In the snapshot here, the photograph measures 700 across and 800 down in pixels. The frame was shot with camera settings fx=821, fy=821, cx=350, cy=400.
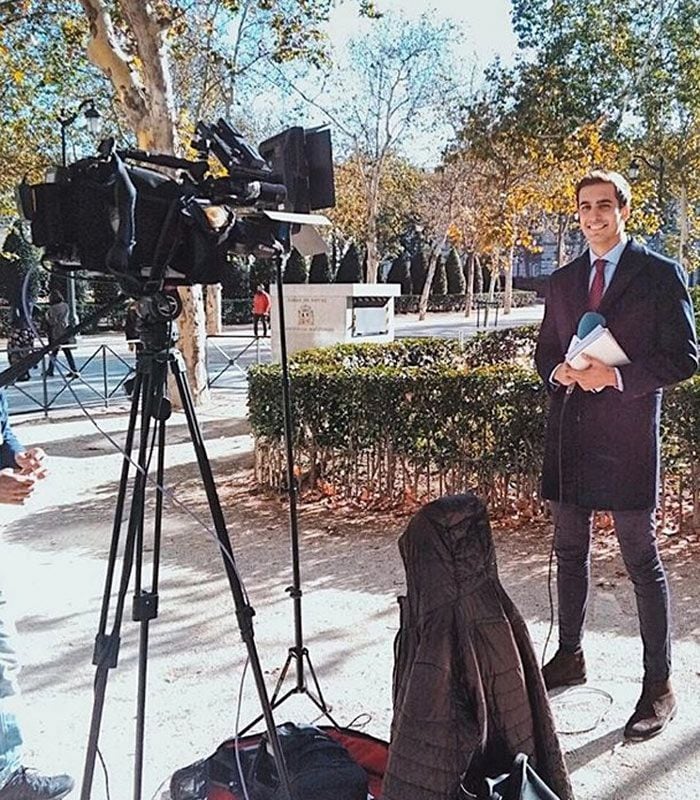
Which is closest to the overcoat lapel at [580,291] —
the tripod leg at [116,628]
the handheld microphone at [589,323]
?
the handheld microphone at [589,323]

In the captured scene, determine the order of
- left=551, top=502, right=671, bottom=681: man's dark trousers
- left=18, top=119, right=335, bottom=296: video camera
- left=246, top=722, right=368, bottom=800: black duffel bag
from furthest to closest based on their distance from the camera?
left=551, top=502, right=671, bottom=681: man's dark trousers → left=246, top=722, right=368, bottom=800: black duffel bag → left=18, top=119, right=335, bottom=296: video camera

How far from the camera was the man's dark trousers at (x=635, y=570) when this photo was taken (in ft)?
8.82

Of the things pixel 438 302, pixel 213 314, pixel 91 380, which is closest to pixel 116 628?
pixel 91 380

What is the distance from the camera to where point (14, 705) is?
7.81ft

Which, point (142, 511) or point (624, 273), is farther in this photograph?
point (624, 273)

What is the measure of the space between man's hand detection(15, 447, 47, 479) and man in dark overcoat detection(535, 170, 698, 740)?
5.38 ft

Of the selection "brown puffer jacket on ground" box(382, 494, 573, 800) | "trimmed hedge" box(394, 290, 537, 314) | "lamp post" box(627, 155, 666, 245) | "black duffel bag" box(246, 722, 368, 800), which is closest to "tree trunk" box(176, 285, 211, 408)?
"black duffel bag" box(246, 722, 368, 800)

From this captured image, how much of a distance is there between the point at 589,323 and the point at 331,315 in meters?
8.05

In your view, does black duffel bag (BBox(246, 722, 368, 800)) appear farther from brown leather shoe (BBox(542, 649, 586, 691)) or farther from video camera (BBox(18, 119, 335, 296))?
video camera (BBox(18, 119, 335, 296))

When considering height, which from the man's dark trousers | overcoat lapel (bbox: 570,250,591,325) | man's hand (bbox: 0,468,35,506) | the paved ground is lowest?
the paved ground

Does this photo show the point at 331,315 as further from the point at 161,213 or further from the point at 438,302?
the point at 438,302

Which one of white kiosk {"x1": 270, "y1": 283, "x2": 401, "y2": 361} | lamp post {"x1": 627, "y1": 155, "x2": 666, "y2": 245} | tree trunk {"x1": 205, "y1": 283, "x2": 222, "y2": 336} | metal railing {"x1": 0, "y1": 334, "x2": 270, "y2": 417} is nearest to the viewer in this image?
white kiosk {"x1": 270, "y1": 283, "x2": 401, "y2": 361}

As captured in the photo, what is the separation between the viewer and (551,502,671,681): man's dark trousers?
8.82 feet

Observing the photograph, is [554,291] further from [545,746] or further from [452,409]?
[452,409]
